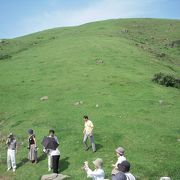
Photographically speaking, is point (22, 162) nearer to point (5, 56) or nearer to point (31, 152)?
point (31, 152)

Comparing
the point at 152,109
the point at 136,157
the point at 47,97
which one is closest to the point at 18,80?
the point at 47,97

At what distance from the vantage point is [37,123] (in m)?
42.4

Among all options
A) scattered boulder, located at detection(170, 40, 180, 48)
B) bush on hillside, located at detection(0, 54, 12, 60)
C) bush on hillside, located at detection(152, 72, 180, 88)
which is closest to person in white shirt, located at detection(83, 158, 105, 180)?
bush on hillside, located at detection(152, 72, 180, 88)

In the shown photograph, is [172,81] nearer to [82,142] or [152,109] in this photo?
[152,109]

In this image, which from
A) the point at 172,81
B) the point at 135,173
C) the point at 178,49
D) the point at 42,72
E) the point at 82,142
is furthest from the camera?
the point at 178,49

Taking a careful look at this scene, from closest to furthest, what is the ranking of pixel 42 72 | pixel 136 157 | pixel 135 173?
1. pixel 135 173
2. pixel 136 157
3. pixel 42 72

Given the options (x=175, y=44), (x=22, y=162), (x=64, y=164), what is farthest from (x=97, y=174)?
(x=175, y=44)

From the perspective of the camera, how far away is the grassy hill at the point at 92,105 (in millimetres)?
31723

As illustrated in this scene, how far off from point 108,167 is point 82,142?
6.06 meters

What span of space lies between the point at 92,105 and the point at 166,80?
1770cm

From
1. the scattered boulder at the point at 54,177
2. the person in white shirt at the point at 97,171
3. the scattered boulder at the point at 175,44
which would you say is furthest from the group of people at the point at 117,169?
the scattered boulder at the point at 175,44

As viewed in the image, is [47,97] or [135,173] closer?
Answer: [135,173]

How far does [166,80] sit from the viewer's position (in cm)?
6003

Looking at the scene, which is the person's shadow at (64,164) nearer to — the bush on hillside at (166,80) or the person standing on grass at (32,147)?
the person standing on grass at (32,147)
